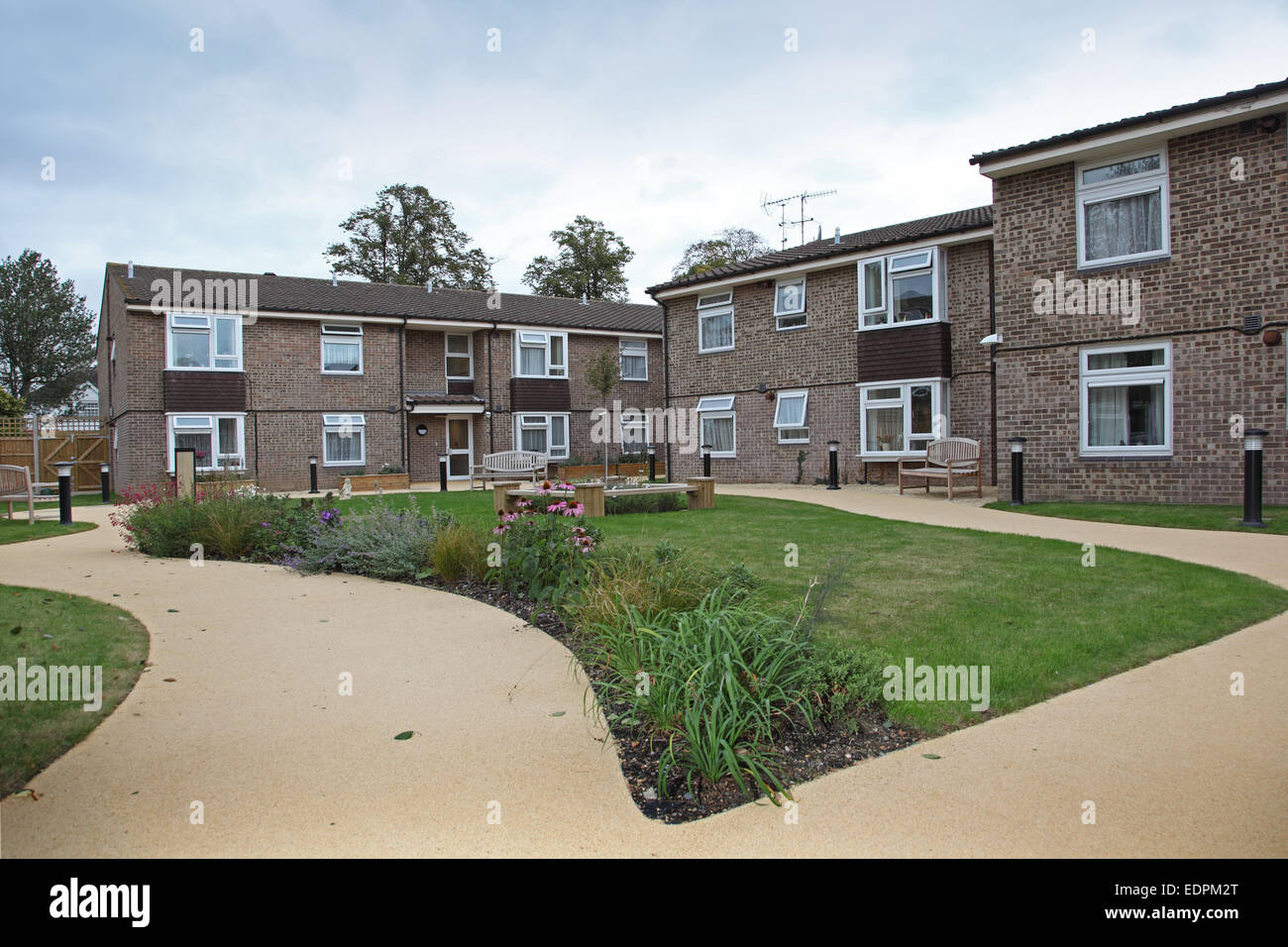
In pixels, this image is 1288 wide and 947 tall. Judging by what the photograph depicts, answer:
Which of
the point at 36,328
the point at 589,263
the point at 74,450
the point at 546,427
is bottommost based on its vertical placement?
the point at 74,450

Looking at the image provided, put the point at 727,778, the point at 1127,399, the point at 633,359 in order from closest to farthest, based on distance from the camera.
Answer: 1. the point at 727,778
2. the point at 1127,399
3. the point at 633,359

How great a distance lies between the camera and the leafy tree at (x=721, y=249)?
45.6 meters

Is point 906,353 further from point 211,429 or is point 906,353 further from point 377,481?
point 211,429

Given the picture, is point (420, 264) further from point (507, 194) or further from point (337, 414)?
point (507, 194)

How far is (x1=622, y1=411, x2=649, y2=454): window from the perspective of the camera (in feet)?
94.7

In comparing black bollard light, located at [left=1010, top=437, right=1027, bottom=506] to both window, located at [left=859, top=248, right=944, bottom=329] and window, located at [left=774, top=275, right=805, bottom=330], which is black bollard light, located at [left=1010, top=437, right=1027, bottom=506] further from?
window, located at [left=774, top=275, right=805, bottom=330]

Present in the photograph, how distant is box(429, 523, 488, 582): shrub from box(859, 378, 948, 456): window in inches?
504

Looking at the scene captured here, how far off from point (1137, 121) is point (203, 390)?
868 inches

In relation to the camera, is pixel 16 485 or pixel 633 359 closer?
pixel 16 485

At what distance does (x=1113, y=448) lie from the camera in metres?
12.6

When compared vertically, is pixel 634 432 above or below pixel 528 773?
above

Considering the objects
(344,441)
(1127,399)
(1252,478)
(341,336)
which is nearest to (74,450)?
(344,441)

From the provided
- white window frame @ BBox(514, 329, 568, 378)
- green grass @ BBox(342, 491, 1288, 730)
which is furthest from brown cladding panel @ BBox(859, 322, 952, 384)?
white window frame @ BBox(514, 329, 568, 378)

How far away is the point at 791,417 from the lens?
20.2m
